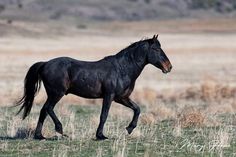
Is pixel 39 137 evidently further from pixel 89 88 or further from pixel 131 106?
pixel 131 106

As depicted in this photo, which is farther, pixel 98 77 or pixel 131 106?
pixel 131 106

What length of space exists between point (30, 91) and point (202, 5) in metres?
151

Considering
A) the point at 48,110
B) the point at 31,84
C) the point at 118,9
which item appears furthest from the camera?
the point at 118,9

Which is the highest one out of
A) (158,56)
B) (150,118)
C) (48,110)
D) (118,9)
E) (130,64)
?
(118,9)

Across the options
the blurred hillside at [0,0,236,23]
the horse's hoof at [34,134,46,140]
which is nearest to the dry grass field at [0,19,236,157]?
the horse's hoof at [34,134,46,140]

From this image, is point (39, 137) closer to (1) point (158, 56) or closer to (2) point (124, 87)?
(2) point (124, 87)

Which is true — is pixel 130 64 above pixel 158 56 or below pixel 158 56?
below

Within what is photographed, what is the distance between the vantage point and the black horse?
1413 centimetres

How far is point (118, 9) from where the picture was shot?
490 ft

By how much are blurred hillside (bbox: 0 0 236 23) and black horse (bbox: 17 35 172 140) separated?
4571 inches

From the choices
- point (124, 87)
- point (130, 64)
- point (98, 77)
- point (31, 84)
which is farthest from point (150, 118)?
point (31, 84)

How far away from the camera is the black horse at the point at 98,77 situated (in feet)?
46.4

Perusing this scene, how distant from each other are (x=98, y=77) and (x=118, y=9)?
135650 mm

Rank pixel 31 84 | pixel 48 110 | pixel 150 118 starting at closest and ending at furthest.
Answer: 1. pixel 48 110
2. pixel 31 84
3. pixel 150 118
